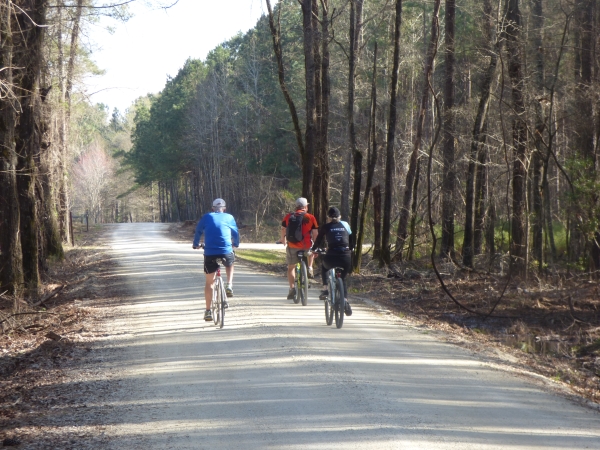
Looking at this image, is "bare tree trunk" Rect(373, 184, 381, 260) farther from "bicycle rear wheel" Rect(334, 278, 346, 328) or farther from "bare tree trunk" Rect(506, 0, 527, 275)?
"bicycle rear wheel" Rect(334, 278, 346, 328)

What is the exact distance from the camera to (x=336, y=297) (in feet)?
40.2

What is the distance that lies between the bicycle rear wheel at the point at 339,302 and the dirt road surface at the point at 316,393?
0.28 meters

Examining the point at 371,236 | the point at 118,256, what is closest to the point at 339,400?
the point at 118,256

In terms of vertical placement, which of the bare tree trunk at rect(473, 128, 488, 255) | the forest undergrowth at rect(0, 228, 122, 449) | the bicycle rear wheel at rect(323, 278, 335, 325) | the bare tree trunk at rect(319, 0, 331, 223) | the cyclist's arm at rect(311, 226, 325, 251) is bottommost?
the forest undergrowth at rect(0, 228, 122, 449)

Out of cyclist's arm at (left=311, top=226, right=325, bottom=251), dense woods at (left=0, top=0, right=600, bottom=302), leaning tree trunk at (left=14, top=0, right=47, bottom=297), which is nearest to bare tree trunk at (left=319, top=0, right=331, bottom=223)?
dense woods at (left=0, top=0, right=600, bottom=302)

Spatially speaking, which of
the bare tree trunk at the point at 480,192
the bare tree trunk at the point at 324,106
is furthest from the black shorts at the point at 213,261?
the bare tree trunk at the point at 480,192

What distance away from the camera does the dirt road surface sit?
6641 millimetres

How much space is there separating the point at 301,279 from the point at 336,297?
3037 millimetres

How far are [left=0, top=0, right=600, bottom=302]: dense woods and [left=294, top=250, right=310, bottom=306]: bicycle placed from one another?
411 centimetres

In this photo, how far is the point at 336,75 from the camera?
4278 centimetres

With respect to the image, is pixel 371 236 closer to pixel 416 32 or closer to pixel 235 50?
pixel 416 32

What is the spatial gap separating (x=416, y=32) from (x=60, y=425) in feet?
133

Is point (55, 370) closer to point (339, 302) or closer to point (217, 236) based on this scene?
point (217, 236)

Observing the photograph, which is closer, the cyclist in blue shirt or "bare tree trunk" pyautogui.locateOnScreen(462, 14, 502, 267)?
the cyclist in blue shirt
